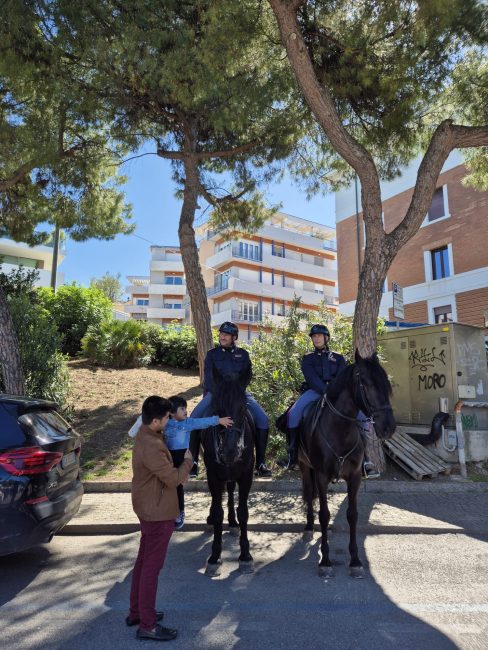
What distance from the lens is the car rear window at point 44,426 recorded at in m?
4.66

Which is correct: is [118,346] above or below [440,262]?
below

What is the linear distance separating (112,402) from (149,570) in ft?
32.0

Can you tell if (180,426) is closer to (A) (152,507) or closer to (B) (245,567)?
(A) (152,507)

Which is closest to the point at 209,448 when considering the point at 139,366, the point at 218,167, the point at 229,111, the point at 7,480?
the point at 7,480

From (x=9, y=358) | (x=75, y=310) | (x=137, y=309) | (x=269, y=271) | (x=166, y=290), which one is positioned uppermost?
(x=166, y=290)

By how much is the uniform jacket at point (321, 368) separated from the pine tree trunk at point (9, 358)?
627 cm

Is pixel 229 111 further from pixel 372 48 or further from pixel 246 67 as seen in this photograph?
pixel 372 48

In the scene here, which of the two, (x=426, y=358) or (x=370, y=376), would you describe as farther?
(x=426, y=358)

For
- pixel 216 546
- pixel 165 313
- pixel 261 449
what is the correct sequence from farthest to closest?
pixel 165 313, pixel 261 449, pixel 216 546

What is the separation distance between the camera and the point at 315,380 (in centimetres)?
595

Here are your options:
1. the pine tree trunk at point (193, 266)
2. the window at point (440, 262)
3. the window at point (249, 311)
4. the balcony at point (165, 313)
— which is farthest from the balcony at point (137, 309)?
the pine tree trunk at point (193, 266)

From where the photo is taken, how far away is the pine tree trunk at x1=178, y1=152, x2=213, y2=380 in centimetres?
1133

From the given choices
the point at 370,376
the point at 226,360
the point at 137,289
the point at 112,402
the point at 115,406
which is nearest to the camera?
the point at 370,376

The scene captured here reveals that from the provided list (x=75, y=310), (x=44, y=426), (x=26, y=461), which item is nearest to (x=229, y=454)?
(x=26, y=461)
